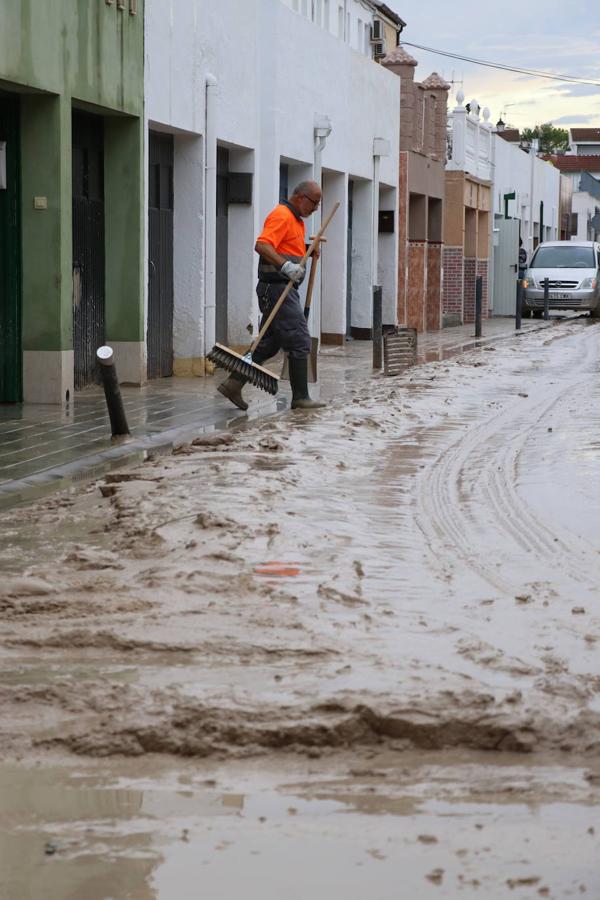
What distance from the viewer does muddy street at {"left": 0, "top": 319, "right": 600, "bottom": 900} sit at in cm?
345

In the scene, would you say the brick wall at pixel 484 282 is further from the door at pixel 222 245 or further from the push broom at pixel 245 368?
the push broom at pixel 245 368

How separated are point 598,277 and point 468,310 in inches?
132

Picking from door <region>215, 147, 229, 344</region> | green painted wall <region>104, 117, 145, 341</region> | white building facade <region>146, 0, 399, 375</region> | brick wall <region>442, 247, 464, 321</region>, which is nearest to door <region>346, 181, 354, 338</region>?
white building facade <region>146, 0, 399, 375</region>

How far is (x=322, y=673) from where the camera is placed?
4.77 metres

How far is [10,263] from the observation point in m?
13.9

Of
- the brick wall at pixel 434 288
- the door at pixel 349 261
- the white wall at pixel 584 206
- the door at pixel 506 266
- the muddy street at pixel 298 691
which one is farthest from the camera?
the white wall at pixel 584 206

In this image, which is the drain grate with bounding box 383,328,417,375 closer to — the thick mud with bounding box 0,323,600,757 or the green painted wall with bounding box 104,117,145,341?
the green painted wall with bounding box 104,117,145,341

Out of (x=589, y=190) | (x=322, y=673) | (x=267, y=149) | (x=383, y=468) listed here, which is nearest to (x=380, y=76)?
(x=267, y=149)

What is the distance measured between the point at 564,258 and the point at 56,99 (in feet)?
94.9

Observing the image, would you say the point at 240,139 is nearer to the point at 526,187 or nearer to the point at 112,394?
the point at 112,394

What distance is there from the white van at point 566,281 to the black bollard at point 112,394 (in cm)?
2900

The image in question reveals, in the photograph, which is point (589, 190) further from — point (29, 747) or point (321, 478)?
point (29, 747)

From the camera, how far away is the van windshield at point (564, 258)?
40719mm

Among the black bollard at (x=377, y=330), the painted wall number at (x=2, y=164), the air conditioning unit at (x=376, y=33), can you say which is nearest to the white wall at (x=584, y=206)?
the air conditioning unit at (x=376, y=33)
